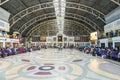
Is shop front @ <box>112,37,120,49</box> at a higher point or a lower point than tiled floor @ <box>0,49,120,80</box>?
higher

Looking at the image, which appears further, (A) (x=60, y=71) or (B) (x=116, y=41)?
(B) (x=116, y=41)

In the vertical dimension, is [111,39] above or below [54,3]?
below

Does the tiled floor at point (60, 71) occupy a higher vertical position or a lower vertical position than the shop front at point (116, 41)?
Answer: lower

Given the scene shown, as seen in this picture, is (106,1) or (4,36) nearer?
(106,1)

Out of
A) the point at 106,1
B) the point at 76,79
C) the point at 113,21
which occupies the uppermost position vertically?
the point at 106,1

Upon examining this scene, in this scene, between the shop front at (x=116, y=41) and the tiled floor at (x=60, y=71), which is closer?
the tiled floor at (x=60, y=71)

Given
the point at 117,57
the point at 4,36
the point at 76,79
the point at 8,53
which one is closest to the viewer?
the point at 76,79

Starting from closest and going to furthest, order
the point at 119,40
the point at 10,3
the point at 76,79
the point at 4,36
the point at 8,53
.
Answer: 1. the point at 76,79
2. the point at 8,53
3. the point at 119,40
4. the point at 10,3
5. the point at 4,36

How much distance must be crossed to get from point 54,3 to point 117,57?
2509 centimetres

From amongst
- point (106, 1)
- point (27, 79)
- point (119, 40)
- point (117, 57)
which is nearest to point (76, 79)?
point (27, 79)

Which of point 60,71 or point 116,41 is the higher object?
point 116,41

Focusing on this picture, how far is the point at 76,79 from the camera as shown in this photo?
9445 millimetres

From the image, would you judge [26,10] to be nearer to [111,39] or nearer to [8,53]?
[8,53]

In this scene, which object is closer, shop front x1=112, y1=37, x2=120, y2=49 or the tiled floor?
the tiled floor
